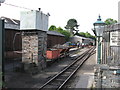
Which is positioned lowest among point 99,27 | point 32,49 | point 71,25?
point 32,49

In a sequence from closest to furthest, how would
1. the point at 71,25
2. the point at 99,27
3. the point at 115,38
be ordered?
the point at 115,38 < the point at 99,27 < the point at 71,25

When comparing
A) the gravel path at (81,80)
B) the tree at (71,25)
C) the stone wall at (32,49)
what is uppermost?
the tree at (71,25)

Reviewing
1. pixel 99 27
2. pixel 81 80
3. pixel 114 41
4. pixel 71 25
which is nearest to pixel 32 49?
pixel 81 80

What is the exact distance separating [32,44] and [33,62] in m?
1.53

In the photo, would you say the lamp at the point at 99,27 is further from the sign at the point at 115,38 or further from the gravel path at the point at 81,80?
the gravel path at the point at 81,80

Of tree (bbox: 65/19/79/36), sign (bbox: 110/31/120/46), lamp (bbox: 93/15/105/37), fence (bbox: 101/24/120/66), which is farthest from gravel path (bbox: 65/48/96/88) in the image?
tree (bbox: 65/19/79/36)

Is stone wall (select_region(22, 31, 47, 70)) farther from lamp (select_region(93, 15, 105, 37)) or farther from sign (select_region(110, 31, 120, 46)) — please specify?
sign (select_region(110, 31, 120, 46))

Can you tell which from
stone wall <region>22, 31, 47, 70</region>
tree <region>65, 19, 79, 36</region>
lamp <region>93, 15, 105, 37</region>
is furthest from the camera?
tree <region>65, 19, 79, 36</region>

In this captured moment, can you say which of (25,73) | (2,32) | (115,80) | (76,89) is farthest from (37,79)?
(115,80)

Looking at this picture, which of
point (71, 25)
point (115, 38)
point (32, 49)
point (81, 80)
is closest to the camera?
point (115, 38)

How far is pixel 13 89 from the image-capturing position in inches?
320

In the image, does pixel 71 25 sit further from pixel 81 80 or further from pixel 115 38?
pixel 115 38

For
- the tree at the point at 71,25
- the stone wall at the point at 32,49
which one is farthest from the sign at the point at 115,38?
the tree at the point at 71,25

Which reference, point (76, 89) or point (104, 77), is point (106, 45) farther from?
point (76, 89)
